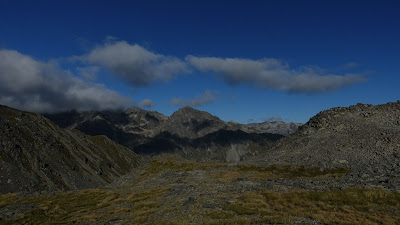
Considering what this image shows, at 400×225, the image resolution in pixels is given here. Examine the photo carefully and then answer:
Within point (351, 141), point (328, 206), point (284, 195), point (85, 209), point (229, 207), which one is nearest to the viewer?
point (328, 206)

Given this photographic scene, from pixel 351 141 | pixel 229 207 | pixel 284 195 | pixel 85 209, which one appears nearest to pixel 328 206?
pixel 284 195

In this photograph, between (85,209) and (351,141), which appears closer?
(85,209)

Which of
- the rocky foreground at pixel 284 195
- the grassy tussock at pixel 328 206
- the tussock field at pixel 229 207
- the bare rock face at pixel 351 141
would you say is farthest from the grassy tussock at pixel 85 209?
the bare rock face at pixel 351 141

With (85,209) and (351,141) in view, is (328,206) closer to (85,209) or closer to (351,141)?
(85,209)

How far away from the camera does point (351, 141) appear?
7175 centimetres

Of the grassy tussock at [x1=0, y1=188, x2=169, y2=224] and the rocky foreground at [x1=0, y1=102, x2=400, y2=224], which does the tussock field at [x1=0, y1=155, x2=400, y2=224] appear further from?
the rocky foreground at [x1=0, y1=102, x2=400, y2=224]

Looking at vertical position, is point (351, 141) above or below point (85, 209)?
above

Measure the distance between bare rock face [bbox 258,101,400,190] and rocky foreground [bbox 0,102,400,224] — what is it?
0.76 ft

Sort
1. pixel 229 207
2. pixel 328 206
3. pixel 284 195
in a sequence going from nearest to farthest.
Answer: pixel 328 206, pixel 229 207, pixel 284 195

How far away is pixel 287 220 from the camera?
79.1ft

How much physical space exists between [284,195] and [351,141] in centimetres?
4900

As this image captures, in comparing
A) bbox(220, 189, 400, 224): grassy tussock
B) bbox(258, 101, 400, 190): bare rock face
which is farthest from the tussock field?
bbox(258, 101, 400, 190): bare rock face

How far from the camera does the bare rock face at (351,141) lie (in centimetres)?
5956

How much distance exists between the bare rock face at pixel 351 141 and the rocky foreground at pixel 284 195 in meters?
0.23
